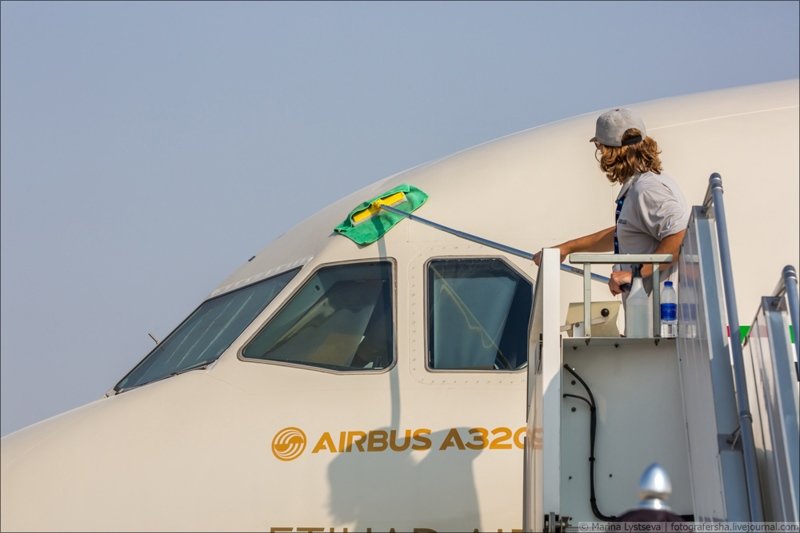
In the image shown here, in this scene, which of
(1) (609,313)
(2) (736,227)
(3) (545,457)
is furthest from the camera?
(2) (736,227)

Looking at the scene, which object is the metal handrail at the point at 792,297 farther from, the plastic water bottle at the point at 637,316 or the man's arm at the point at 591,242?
the man's arm at the point at 591,242

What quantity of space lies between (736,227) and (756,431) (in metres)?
2.44

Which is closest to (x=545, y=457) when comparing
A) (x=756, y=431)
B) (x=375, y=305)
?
(x=756, y=431)

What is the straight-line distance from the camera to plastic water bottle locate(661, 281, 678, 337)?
19.4 feet

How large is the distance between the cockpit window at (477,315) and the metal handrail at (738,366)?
207cm

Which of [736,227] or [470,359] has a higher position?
[736,227]

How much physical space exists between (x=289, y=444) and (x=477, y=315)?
1.48 m

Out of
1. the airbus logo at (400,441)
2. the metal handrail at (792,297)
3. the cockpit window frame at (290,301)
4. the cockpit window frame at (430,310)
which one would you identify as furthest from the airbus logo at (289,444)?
the metal handrail at (792,297)

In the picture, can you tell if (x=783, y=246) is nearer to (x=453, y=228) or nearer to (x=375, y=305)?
(x=453, y=228)

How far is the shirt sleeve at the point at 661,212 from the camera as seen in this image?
627 centimetres

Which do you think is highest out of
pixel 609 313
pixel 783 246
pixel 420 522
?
pixel 783 246

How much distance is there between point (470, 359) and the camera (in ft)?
23.9

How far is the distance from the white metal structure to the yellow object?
215 millimetres

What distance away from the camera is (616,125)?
636cm
